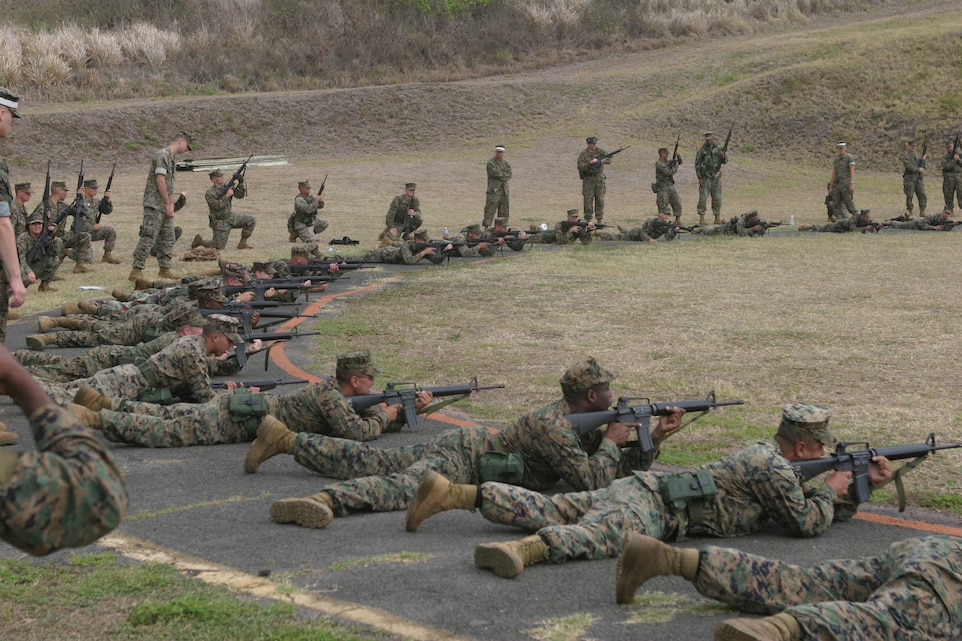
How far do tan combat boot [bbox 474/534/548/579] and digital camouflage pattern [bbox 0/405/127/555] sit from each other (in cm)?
275

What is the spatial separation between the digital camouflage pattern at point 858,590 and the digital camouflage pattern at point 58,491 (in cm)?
289

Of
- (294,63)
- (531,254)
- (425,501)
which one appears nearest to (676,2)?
(294,63)

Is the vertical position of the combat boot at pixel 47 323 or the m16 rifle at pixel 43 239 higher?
the m16 rifle at pixel 43 239

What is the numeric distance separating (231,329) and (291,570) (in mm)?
4848

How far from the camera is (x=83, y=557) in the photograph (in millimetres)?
6066

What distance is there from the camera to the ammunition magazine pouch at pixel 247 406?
28.2ft

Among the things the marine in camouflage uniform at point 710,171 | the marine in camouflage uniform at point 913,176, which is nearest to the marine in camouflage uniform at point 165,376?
the marine in camouflage uniform at point 710,171

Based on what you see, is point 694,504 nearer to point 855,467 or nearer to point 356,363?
point 855,467

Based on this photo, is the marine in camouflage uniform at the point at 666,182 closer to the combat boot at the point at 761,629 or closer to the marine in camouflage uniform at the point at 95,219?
the marine in camouflage uniform at the point at 95,219

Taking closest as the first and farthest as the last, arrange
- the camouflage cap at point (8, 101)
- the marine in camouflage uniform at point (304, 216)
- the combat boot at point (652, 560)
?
1. the combat boot at point (652, 560)
2. the camouflage cap at point (8, 101)
3. the marine in camouflage uniform at point (304, 216)

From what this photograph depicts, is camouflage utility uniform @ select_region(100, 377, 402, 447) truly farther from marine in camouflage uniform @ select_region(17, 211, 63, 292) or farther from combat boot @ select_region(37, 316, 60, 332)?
marine in camouflage uniform @ select_region(17, 211, 63, 292)

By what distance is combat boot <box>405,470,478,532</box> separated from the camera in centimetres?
642

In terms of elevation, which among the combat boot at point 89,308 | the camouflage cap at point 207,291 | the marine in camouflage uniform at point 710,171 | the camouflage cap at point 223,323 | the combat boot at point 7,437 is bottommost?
the combat boot at point 7,437

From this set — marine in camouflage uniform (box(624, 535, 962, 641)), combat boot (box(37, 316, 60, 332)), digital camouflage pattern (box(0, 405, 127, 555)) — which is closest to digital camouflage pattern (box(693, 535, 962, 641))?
marine in camouflage uniform (box(624, 535, 962, 641))
